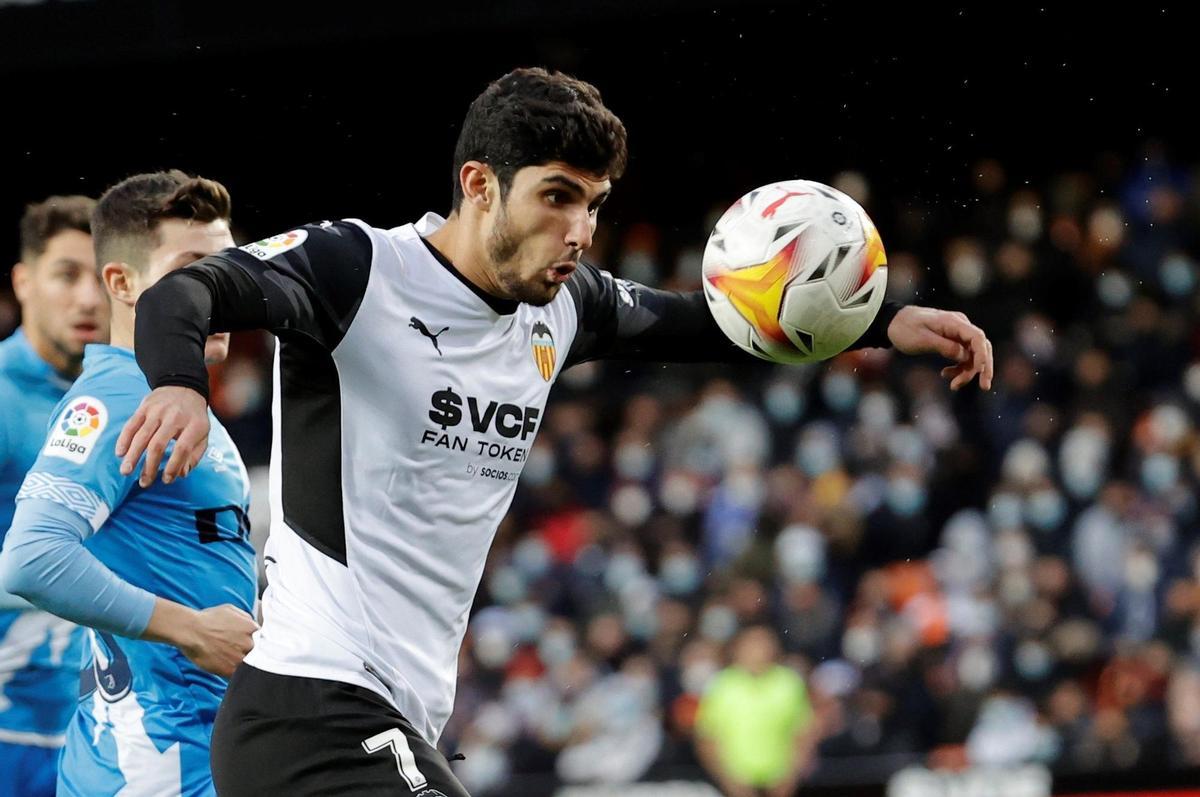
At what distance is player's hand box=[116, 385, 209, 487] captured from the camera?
291 cm

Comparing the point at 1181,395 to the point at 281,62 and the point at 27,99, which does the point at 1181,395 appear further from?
the point at 27,99

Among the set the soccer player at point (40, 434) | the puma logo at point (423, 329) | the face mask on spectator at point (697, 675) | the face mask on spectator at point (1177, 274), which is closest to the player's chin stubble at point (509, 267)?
the puma logo at point (423, 329)

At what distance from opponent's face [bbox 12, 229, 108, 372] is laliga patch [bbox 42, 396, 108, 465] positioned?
51.9 inches

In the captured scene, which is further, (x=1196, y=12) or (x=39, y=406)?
(x=1196, y=12)

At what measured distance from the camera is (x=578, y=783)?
1154 cm

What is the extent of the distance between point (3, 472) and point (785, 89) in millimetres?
12492

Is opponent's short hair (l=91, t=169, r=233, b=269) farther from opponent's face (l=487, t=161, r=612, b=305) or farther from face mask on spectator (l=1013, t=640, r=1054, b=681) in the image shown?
face mask on spectator (l=1013, t=640, r=1054, b=681)

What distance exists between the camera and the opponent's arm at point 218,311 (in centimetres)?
294

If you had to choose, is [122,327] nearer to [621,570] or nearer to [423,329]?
[423,329]

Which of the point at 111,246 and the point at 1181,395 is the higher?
the point at 111,246

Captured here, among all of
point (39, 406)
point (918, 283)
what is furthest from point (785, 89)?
point (39, 406)

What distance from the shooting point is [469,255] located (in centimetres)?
379

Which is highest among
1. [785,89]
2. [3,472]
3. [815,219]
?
[785,89]

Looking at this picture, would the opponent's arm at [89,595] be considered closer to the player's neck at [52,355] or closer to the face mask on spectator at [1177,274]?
the player's neck at [52,355]
